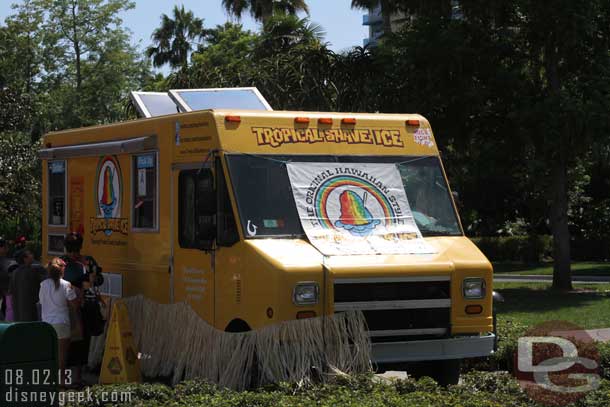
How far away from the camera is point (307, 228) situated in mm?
10328

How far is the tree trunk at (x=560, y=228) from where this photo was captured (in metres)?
27.2

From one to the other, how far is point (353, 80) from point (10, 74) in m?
28.3

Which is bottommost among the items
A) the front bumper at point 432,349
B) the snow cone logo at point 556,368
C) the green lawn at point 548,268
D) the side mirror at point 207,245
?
the green lawn at point 548,268

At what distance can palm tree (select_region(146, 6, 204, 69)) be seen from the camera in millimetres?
65312

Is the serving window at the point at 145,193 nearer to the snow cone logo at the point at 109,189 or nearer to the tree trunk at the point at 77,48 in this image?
the snow cone logo at the point at 109,189

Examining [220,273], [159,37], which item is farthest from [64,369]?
[159,37]

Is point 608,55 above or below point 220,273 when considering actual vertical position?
above

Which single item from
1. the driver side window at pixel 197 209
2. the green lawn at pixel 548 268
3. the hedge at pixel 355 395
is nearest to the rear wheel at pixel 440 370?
the hedge at pixel 355 395

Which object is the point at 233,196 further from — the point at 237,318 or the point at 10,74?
the point at 10,74

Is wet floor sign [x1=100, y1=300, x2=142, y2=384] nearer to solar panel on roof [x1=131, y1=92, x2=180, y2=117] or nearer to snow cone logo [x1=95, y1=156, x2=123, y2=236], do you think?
snow cone logo [x1=95, y1=156, x2=123, y2=236]

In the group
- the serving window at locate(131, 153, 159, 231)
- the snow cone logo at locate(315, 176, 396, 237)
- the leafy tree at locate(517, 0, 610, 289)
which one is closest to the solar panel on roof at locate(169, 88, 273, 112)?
the serving window at locate(131, 153, 159, 231)

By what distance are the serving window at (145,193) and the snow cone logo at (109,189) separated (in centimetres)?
37

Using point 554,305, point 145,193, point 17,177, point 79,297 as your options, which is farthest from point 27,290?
point 17,177

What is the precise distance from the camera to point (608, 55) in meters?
25.9
